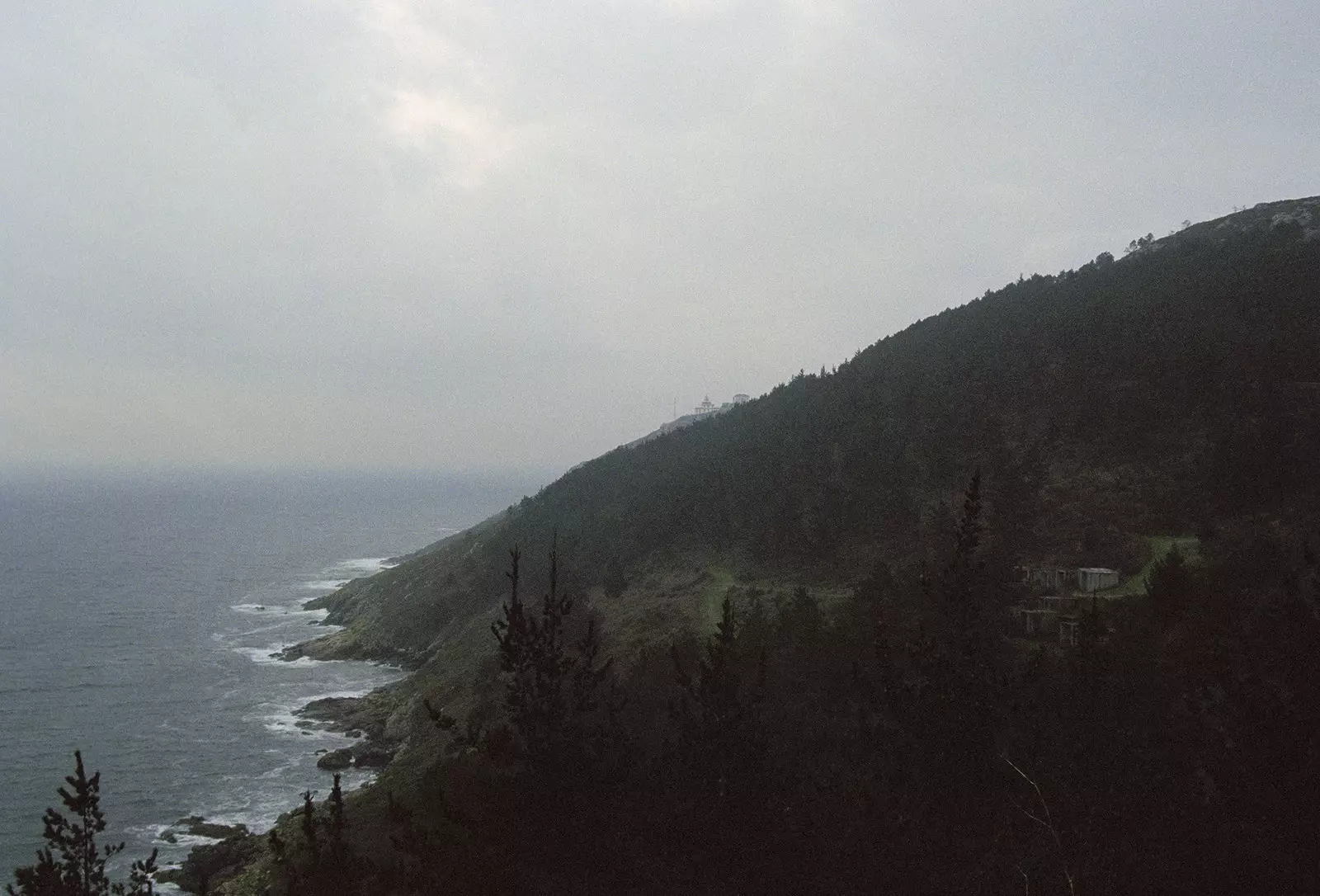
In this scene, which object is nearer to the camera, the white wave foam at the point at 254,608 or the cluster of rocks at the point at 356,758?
the cluster of rocks at the point at 356,758

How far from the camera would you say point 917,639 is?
26203 mm

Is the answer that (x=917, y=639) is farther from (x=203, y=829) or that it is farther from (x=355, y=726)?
(x=355, y=726)

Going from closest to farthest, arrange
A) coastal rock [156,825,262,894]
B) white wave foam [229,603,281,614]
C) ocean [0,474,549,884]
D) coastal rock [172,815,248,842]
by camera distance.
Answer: coastal rock [156,825,262,894]
coastal rock [172,815,248,842]
ocean [0,474,549,884]
white wave foam [229,603,281,614]

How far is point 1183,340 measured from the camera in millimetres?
47188

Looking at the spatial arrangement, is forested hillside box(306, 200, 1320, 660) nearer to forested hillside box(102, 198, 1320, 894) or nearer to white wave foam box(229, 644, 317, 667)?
forested hillside box(102, 198, 1320, 894)

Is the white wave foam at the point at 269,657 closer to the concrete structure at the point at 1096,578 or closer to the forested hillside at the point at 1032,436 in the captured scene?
the forested hillside at the point at 1032,436

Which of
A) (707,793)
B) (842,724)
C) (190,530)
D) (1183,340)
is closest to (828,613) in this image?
(842,724)

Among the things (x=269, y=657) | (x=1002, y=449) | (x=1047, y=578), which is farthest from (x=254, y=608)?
(x=1047, y=578)

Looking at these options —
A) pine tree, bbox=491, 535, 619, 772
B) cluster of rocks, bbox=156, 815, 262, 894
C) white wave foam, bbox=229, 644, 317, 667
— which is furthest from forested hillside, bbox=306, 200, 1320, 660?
pine tree, bbox=491, 535, 619, 772

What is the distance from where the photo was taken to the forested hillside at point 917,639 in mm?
14094

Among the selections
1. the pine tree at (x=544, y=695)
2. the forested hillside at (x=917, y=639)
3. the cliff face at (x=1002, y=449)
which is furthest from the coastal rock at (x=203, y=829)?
the pine tree at (x=544, y=695)

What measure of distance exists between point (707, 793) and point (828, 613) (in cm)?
2214

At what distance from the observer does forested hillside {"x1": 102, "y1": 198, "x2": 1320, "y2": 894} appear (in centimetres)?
1409

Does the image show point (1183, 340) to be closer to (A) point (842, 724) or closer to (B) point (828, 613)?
(B) point (828, 613)
